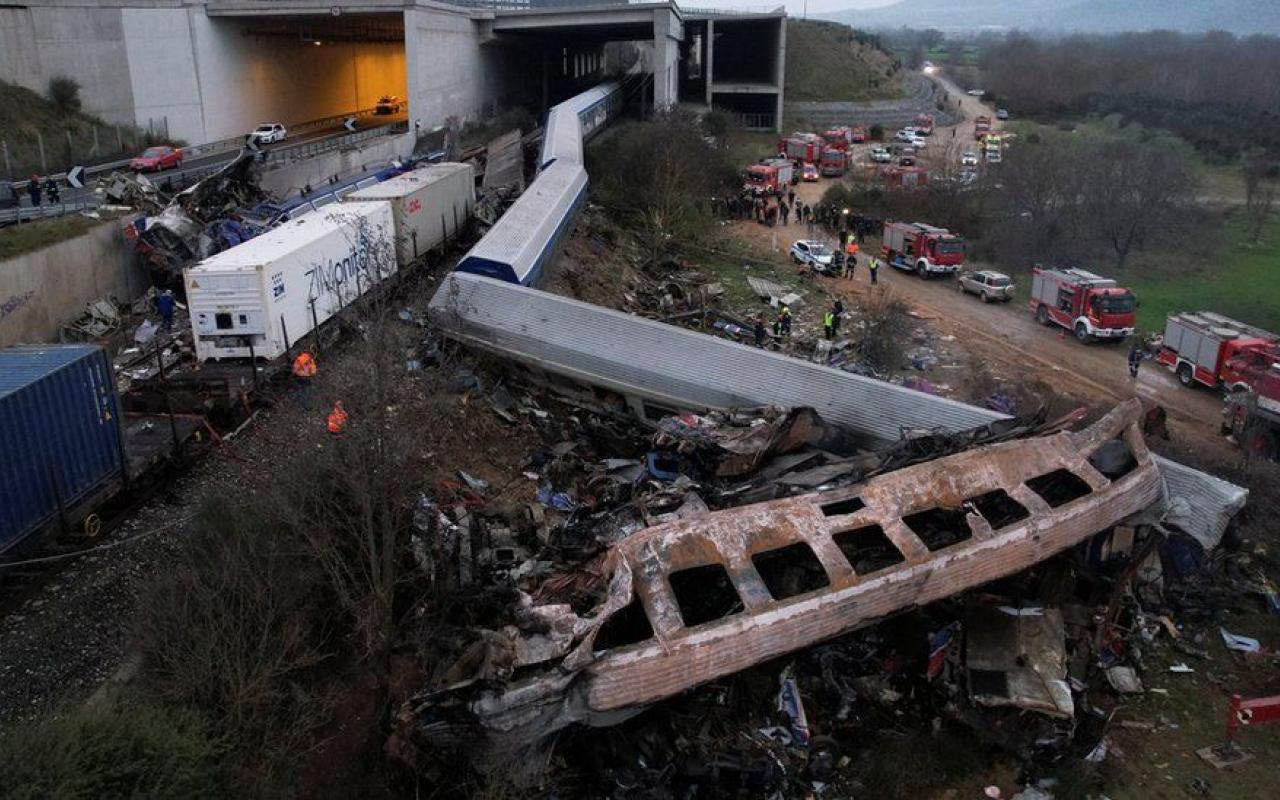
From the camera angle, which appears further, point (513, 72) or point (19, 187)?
point (513, 72)

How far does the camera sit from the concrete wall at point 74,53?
34.3 meters

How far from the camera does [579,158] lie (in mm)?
32438

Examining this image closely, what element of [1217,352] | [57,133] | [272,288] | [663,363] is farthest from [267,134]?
[1217,352]

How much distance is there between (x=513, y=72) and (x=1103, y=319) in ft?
147

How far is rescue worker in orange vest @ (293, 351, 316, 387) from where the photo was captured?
51.5 ft

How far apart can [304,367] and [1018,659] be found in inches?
476

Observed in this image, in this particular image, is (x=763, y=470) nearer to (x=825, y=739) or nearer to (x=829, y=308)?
(x=825, y=739)

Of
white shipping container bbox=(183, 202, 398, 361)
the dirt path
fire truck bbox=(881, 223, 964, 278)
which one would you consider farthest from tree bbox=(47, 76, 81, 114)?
fire truck bbox=(881, 223, 964, 278)

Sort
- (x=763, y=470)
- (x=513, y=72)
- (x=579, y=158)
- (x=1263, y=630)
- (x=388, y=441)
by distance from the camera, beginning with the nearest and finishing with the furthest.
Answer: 1. (x=388, y=441)
2. (x=1263, y=630)
3. (x=763, y=470)
4. (x=579, y=158)
5. (x=513, y=72)

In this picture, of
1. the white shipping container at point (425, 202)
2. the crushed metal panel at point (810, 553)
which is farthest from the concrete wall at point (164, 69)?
the crushed metal panel at point (810, 553)

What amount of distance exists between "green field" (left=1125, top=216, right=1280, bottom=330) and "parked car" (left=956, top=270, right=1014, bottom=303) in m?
3.92

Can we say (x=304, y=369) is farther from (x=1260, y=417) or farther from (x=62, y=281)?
(x=1260, y=417)

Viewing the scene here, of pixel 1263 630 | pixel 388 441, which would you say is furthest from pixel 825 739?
pixel 1263 630

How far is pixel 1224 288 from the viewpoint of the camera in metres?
31.5
